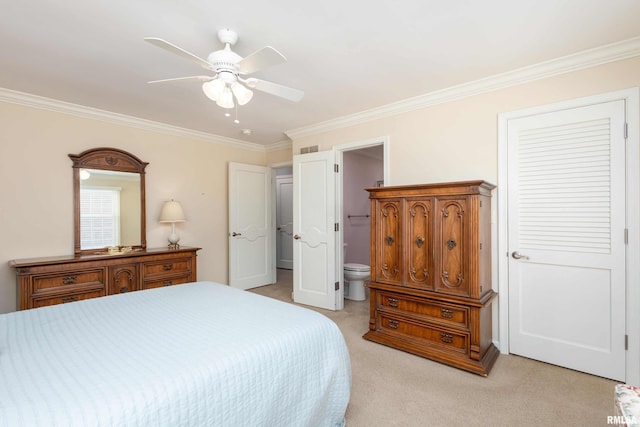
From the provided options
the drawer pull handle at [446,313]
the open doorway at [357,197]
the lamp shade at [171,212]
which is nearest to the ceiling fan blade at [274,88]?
the drawer pull handle at [446,313]

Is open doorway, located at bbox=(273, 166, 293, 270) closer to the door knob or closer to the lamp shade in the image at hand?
the lamp shade

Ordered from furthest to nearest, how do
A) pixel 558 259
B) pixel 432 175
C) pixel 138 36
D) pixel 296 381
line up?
pixel 432 175 → pixel 558 259 → pixel 138 36 → pixel 296 381

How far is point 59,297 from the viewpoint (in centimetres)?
281

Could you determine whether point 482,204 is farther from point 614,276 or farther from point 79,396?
point 79,396

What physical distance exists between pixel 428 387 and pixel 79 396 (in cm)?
206

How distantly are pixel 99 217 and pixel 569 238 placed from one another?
4.64 m

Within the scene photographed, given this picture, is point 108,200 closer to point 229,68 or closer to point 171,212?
point 171,212

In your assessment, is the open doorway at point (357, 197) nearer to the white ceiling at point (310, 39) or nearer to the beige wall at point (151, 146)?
the beige wall at point (151, 146)

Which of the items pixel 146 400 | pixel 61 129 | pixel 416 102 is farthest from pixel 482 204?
pixel 61 129

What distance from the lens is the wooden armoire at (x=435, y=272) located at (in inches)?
94.5

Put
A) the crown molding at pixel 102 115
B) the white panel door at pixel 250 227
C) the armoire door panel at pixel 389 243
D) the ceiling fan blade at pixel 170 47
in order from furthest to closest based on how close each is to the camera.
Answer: the white panel door at pixel 250 227, the crown molding at pixel 102 115, the armoire door panel at pixel 389 243, the ceiling fan blade at pixel 170 47

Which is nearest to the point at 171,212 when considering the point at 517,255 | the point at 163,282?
the point at 163,282

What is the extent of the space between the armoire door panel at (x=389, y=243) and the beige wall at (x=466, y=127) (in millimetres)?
565

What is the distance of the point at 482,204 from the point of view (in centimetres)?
253
